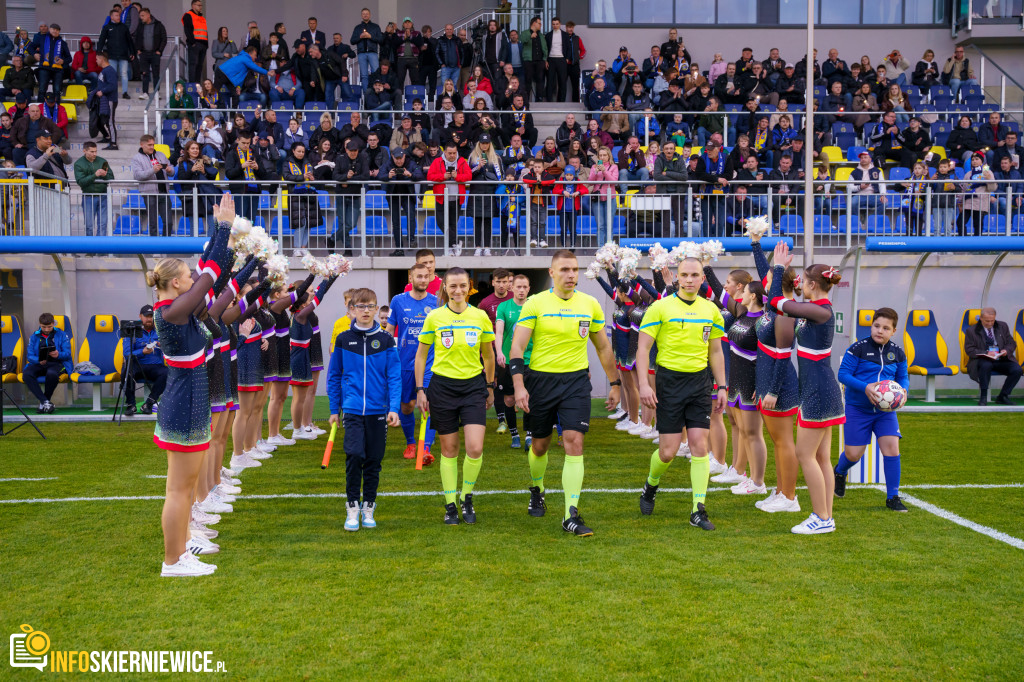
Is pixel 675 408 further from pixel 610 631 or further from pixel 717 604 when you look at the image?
pixel 610 631

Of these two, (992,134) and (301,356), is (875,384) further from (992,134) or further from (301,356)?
(992,134)

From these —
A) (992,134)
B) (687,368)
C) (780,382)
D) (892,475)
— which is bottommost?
(892,475)

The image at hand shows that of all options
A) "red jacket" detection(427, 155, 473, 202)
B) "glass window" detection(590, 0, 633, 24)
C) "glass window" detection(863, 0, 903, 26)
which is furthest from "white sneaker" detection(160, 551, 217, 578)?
"glass window" detection(863, 0, 903, 26)

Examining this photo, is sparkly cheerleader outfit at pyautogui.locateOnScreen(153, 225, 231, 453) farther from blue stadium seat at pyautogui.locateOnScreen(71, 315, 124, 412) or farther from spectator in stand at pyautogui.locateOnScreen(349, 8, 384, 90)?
spectator in stand at pyautogui.locateOnScreen(349, 8, 384, 90)

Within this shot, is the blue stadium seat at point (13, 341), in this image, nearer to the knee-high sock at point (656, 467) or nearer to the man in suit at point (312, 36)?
the man in suit at point (312, 36)

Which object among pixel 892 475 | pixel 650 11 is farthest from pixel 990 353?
pixel 650 11

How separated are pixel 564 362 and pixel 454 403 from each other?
0.91m

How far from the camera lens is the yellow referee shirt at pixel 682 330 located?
6.82m

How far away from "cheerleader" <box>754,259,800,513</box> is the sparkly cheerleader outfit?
3951 millimetres

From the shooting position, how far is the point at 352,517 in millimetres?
6797

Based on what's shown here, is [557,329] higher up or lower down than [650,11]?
lower down

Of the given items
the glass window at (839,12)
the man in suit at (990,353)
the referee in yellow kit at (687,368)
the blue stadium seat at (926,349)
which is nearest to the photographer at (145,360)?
the referee in yellow kit at (687,368)

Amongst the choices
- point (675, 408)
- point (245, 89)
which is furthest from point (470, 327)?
point (245, 89)

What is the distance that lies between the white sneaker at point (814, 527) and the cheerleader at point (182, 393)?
4.21 meters
